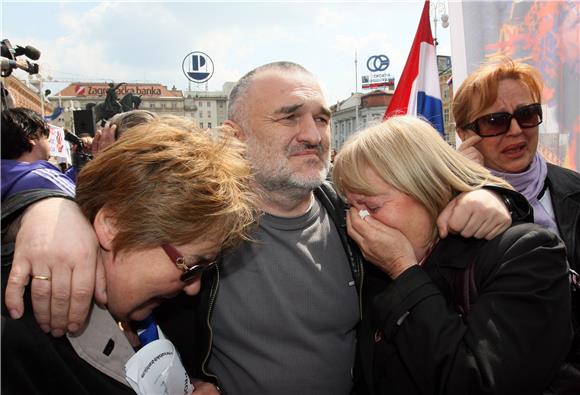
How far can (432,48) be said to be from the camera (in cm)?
414

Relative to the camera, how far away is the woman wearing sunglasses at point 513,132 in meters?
2.29

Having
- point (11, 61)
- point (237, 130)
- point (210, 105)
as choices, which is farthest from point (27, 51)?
point (210, 105)

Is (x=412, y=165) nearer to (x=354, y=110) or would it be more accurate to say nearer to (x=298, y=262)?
(x=298, y=262)

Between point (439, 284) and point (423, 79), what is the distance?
303cm

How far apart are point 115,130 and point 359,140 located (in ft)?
9.67

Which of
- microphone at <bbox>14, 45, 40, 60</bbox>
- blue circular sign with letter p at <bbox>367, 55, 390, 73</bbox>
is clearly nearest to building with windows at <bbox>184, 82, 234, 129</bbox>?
blue circular sign with letter p at <bbox>367, 55, 390, 73</bbox>

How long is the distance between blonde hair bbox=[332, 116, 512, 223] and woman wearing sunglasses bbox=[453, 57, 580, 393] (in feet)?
2.37

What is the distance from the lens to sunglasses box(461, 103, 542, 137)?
2373mm

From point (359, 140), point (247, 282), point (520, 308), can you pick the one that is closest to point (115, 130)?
point (247, 282)

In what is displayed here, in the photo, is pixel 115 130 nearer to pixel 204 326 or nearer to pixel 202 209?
pixel 204 326

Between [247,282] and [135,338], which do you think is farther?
[247,282]

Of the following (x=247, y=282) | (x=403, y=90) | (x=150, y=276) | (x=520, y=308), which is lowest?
(x=247, y=282)

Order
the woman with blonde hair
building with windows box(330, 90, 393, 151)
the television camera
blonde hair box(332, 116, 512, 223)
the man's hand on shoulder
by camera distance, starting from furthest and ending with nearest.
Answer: building with windows box(330, 90, 393, 151) → the television camera → blonde hair box(332, 116, 512, 223) → the woman with blonde hair → the man's hand on shoulder

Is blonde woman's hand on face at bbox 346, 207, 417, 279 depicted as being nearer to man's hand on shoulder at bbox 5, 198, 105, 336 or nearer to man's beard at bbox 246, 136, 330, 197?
man's beard at bbox 246, 136, 330, 197
